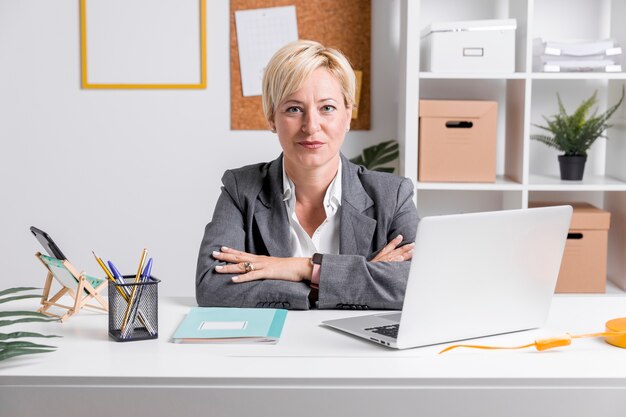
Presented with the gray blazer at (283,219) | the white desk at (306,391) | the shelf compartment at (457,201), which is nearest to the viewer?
the white desk at (306,391)

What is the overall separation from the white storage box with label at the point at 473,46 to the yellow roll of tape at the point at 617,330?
1714 millimetres

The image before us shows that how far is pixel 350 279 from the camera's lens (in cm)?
194

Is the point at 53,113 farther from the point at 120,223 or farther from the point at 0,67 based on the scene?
the point at 120,223

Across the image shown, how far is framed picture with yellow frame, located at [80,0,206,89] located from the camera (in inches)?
141

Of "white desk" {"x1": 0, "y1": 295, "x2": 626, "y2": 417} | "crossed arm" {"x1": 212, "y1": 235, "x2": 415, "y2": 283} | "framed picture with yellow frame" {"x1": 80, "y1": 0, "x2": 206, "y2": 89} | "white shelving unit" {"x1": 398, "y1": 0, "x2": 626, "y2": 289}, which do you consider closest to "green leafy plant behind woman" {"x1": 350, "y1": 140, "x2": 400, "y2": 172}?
"white shelving unit" {"x1": 398, "y1": 0, "x2": 626, "y2": 289}

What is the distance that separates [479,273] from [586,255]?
189 cm

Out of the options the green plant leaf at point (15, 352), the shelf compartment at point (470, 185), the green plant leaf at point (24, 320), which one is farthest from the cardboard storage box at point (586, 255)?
the green plant leaf at point (15, 352)

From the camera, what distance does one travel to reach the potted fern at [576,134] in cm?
335

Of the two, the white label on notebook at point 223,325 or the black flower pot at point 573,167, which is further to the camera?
the black flower pot at point 573,167

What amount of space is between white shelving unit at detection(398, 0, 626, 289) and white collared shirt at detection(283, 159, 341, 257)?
1.02 meters

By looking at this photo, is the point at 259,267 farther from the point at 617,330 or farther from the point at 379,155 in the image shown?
the point at 379,155

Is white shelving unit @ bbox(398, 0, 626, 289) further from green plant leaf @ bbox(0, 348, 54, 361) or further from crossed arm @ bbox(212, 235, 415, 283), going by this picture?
green plant leaf @ bbox(0, 348, 54, 361)

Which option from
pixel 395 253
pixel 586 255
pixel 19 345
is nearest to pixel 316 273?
pixel 395 253

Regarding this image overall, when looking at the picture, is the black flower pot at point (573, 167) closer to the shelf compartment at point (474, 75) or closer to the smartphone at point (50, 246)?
the shelf compartment at point (474, 75)
